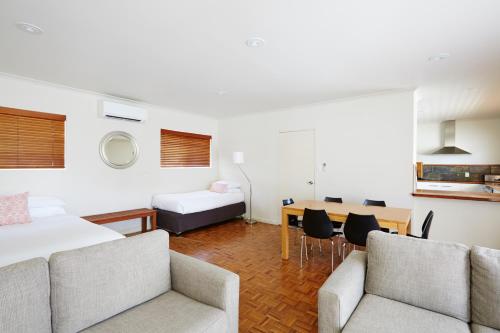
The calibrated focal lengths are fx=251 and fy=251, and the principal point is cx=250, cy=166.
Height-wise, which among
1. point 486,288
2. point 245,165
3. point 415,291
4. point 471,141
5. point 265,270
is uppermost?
point 471,141

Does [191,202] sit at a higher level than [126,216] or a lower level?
higher

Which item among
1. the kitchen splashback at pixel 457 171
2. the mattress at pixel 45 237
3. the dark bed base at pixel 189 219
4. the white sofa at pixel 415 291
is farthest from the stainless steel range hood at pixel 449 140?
the mattress at pixel 45 237

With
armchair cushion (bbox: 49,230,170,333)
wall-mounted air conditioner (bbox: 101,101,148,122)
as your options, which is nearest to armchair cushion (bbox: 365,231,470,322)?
armchair cushion (bbox: 49,230,170,333)

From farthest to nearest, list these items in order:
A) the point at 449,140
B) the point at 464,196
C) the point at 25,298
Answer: the point at 449,140 → the point at 464,196 → the point at 25,298

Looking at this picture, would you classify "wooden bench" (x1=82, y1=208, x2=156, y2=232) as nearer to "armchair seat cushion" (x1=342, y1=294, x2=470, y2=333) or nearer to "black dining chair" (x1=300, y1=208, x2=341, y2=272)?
"black dining chair" (x1=300, y1=208, x2=341, y2=272)

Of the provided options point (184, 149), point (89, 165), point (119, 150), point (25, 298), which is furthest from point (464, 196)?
point (89, 165)

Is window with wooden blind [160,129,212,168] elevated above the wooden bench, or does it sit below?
above

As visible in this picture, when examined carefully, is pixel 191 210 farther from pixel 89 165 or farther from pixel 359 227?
pixel 359 227

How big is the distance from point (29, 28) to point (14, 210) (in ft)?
6.64

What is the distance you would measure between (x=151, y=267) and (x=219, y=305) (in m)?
0.51

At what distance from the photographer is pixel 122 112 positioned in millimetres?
4324

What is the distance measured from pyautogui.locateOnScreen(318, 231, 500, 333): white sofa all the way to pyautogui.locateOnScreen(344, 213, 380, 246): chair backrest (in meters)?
1.10

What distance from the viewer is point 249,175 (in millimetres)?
5879

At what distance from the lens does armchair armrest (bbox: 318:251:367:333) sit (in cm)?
138
